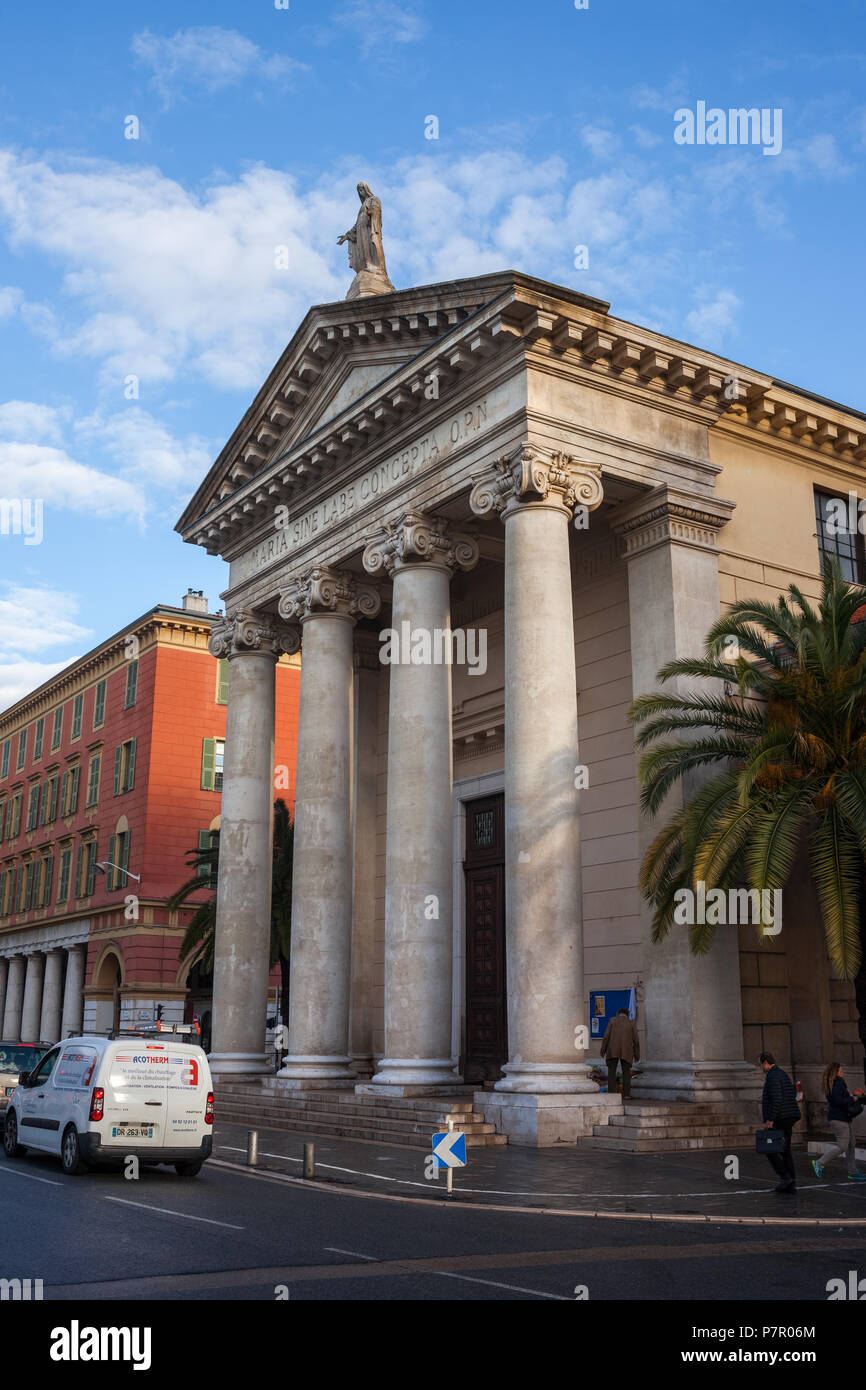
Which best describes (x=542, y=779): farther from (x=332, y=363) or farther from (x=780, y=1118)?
(x=332, y=363)

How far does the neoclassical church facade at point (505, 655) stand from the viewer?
1973 cm

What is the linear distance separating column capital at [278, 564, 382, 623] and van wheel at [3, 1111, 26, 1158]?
12286 mm

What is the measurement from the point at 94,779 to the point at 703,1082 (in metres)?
42.0

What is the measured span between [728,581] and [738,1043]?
802cm

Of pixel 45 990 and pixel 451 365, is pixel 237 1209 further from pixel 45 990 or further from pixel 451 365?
pixel 45 990

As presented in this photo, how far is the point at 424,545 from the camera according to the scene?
23000 mm

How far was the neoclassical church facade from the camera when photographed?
1973 centimetres

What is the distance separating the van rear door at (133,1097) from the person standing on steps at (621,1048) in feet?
26.0

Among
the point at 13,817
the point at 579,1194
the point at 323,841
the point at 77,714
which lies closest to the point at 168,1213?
the point at 579,1194

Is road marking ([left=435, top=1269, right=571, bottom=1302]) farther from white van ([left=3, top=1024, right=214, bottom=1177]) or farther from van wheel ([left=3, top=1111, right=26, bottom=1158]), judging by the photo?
van wheel ([left=3, top=1111, right=26, bottom=1158])

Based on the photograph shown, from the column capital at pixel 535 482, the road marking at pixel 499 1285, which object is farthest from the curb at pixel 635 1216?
the column capital at pixel 535 482

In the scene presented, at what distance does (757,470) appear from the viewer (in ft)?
78.6

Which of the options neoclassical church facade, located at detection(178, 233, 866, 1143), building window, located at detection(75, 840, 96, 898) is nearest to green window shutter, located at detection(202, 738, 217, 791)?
building window, located at detection(75, 840, 96, 898)
